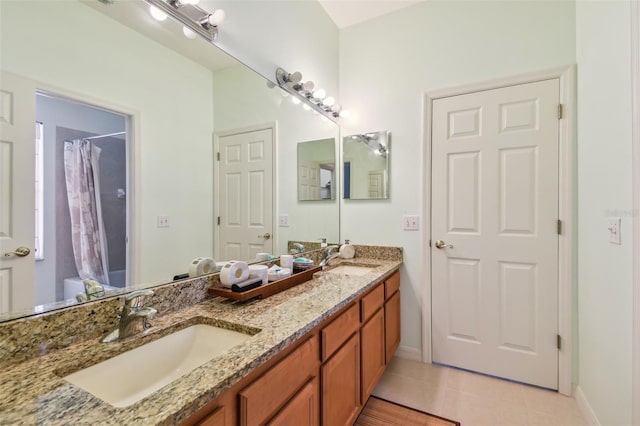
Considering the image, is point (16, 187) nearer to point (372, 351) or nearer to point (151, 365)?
point (151, 365)

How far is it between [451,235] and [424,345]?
2.97ft

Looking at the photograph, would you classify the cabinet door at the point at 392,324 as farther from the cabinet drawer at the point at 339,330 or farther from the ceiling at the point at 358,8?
the ceiling at the point at 358,8

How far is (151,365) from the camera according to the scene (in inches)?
35.4

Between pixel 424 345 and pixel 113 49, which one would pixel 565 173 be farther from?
pixel 113 49

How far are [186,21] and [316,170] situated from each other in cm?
137

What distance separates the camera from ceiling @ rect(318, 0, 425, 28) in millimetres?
2324

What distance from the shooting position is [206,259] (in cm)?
137

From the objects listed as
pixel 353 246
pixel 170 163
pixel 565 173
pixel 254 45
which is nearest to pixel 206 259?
pixel 170 163

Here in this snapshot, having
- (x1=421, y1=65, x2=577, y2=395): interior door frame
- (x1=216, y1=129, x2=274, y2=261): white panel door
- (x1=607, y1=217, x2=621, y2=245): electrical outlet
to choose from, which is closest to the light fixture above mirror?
(x1=216, y1=129, x2=274, y2=261): white panel door

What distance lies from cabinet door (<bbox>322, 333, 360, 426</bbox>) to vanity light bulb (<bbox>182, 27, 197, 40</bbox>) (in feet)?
5.07

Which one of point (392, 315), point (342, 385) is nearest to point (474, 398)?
point (392, 315)

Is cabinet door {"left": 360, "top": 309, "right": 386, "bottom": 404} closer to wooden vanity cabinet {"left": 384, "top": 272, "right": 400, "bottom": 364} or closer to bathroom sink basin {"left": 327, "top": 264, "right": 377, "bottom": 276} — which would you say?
wooden vanity cabinet {"left": 384, "top": 272, "right": 400, "bottom": 364}

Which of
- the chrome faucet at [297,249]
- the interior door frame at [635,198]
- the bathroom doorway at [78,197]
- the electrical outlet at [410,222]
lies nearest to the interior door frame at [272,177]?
the chrome faucet at [297,249]

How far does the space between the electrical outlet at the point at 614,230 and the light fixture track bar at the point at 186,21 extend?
208cm
